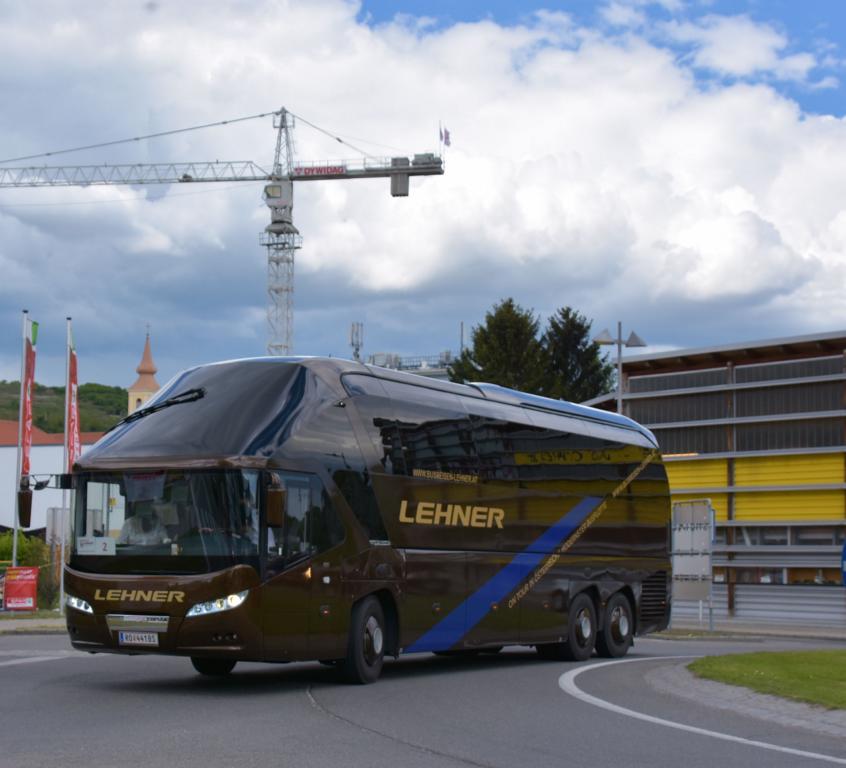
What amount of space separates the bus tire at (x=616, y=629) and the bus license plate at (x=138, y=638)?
10.2m

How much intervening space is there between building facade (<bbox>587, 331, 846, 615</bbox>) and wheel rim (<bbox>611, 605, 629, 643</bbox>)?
23098 mm

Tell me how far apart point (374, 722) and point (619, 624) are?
1234 cm

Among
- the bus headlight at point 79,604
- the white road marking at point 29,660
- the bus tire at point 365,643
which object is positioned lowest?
the white road marking at point 29,660

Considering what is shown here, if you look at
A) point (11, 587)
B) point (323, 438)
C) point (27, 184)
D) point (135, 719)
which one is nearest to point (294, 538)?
point (323, 438)

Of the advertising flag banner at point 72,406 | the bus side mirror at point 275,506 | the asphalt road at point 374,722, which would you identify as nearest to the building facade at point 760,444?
the advertising flag banner at point 72,406

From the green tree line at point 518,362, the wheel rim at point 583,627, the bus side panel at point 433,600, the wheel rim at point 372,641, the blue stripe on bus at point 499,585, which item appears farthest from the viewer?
the green tree line at point 518,362

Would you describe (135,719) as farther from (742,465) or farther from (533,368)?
(533,368)

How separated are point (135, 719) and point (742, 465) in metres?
39.0

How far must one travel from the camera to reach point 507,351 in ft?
269

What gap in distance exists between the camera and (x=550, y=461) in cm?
2136

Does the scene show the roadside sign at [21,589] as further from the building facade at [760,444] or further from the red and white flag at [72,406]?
the building facade at [760,444]

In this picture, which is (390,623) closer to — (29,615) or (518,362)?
(29,615)

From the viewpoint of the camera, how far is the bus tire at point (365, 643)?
52.4ft

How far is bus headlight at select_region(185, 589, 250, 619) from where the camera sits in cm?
1459
